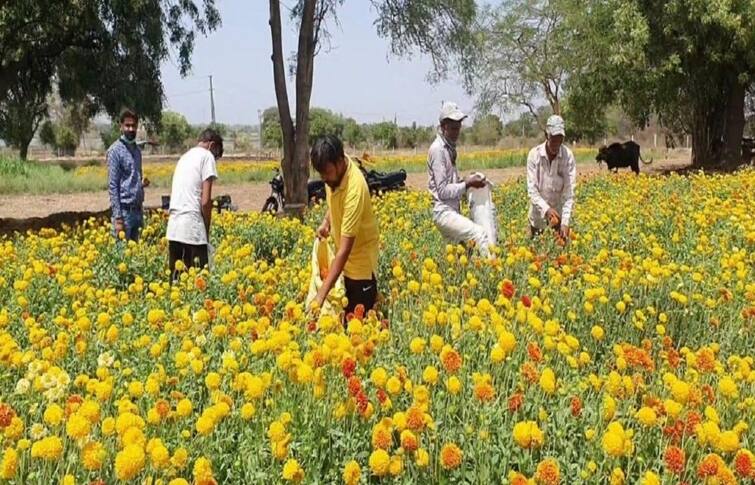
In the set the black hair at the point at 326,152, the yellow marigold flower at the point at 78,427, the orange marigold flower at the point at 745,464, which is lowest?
the orange marigold flower at the point at 745,464

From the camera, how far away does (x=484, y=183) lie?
5.52 metres

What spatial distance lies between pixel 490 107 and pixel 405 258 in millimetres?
39389

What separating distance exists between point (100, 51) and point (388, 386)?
11.6m

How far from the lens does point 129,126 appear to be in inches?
249

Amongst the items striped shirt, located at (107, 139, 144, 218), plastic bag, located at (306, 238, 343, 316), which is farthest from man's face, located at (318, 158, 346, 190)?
striped shirt, located at (107, 139, 144, 218)

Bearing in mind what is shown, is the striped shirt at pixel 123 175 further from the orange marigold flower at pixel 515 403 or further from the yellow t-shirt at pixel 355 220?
the orange marigold flower at pixel 515 403

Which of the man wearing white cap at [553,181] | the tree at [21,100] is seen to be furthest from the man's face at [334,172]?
the tree at [21,100]

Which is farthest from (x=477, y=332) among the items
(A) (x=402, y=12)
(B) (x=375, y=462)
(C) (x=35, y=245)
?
(A) (x=402, y=12)

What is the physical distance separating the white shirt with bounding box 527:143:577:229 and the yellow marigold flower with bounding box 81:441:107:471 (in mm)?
4503

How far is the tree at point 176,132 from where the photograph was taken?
67.3 metres

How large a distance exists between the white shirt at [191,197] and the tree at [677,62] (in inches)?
608

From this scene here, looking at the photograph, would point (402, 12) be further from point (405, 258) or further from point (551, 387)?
point (551, 387)

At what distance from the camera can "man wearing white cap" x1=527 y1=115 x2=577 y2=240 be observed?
5.91 metres

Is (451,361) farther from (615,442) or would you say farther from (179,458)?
(179,458)
